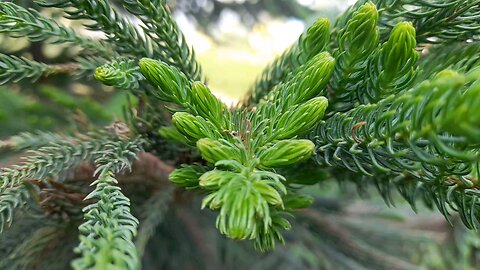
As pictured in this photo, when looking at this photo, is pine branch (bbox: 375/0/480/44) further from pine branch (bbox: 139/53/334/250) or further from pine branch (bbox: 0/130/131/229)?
pine branch (bbox: 0/130/131/229)

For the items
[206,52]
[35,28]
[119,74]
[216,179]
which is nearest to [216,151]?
[216,179]

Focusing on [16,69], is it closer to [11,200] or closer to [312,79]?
[11,200]

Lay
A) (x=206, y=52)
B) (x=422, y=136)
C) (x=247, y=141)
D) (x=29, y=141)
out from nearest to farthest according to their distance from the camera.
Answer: (x=422, y=136)
(x=247, y=141)
(x=29, y=141)
(x=206, y=52)

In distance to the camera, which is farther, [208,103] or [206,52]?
[206,52]

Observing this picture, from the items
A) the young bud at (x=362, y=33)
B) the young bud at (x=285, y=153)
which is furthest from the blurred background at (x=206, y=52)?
the young bud at (x=285, y=153)

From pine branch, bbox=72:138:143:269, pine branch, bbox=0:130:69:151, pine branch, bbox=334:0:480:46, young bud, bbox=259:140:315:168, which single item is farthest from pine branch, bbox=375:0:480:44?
pine branch, bbox=0:130:69:151
